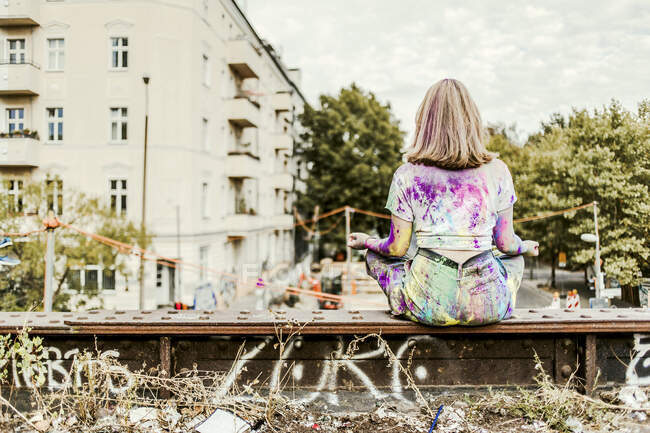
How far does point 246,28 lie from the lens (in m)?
28.5

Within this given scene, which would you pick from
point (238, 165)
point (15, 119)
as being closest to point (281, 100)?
point (238, 165)

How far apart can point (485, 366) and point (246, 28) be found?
28.7 m

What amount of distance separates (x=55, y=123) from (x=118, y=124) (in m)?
2.19

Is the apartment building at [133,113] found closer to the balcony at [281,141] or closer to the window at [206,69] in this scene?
the window at [206,69]

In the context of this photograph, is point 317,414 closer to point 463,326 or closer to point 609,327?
point 463,326

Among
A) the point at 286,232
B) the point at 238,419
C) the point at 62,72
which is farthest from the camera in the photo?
the point at 286,232

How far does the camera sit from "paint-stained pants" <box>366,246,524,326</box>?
215cm

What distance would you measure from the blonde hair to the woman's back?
5cm

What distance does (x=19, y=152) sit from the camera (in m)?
14.6

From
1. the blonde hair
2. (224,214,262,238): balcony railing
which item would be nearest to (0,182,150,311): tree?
the blonde hair

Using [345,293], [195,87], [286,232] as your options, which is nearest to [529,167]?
[345,293]

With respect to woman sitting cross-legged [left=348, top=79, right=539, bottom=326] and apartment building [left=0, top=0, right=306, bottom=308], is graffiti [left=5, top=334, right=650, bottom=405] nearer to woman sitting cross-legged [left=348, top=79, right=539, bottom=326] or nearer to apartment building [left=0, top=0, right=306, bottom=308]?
woman sitting cross-legged [left=348, top=79, right=539, bottom=326]

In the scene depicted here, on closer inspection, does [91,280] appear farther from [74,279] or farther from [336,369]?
[336,369]

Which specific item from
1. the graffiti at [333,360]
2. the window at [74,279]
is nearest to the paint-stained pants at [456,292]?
the graffiti at [333,360]
